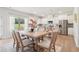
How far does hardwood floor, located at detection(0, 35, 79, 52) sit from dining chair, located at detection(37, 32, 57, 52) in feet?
0.22

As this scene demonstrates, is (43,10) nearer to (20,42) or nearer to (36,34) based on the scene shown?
(36,34)

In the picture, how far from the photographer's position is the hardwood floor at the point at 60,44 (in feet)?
5.04

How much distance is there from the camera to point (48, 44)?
1.62m

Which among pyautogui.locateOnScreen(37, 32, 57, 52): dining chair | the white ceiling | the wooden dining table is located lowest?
pyautogui.locateOnScreen(37, 32, 57, 52): dining chair

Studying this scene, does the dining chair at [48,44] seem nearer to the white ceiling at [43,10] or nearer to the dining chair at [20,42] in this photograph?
the dining chair at [20,42]

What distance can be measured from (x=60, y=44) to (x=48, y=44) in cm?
19

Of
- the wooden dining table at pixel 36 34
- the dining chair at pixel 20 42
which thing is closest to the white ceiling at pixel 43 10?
the wooden dining table at pixel 36 34

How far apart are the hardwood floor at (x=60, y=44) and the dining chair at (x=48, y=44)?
7cm

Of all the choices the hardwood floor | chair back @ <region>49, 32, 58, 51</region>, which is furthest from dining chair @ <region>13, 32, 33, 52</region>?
chair back @ <region>49, 32, 58, 51</region>

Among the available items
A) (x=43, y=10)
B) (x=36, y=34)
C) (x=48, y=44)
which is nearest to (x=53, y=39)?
(x=48, y=44)

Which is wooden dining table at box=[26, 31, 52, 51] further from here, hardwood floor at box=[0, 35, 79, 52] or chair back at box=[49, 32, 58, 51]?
hardwood floor at box=[0, 35, 79, 52]

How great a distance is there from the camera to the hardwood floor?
154 centimetres

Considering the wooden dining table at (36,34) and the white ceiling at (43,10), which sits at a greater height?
the white ceiling at (43,10)
